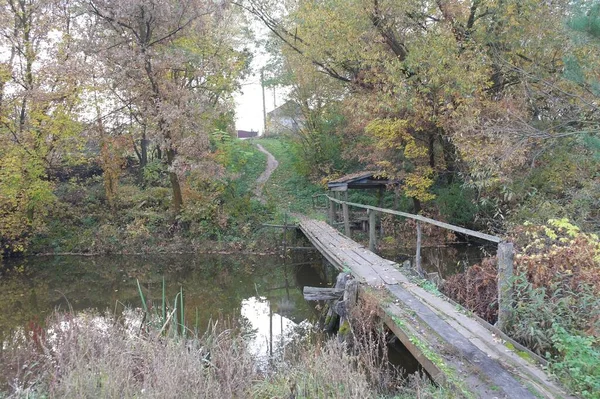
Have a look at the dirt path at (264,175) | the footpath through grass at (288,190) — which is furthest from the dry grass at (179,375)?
the dirt path at (264,175)

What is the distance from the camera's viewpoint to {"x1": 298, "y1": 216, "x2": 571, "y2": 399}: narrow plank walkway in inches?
139

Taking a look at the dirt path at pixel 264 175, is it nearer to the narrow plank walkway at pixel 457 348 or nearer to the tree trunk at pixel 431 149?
the tree trunk at pixel 431 149

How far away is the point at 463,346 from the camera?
4.33 metres

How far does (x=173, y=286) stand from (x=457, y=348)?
9.35m

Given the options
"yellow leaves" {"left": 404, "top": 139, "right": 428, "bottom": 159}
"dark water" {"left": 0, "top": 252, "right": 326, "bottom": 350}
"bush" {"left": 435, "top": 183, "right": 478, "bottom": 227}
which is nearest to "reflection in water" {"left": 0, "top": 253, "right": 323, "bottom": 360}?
"dark water" {"left": 0, "top": 252, "right": 326, "bottom": 350}

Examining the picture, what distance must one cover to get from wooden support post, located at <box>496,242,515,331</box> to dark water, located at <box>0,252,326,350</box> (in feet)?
14.8

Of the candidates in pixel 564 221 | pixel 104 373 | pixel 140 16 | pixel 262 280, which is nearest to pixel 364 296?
pixel 564 221

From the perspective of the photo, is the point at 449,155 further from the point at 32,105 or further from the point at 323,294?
the point at 32,105

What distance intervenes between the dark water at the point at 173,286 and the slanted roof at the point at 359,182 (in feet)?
9.05

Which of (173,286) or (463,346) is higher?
(463,346)

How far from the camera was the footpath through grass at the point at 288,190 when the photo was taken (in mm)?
20172

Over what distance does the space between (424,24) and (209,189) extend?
10.6 metres

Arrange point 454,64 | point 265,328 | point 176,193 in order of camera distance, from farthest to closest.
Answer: point 176,193 < point 454,64 < point 265,328

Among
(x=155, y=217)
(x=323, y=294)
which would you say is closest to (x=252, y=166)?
(x=155, y=217)
